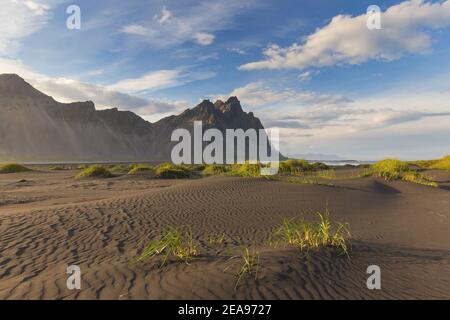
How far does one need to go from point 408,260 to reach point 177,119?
4673 inches

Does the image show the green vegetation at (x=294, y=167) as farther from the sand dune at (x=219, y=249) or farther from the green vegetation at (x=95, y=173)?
the green vegetation at (x=95, y=173)

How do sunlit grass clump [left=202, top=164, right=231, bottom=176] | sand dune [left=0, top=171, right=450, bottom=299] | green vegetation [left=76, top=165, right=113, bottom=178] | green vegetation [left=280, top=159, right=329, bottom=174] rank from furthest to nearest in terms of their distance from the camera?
sunlit grass clump [left=202, top=164, right=231, bottom=176] < green vegetation [left=280, top=159, right=329, bottom=174] < green vegetation [left=76, top=165, right=113, bottom=178] < sand dune [left=0, top=171, right=450, bottom=299]

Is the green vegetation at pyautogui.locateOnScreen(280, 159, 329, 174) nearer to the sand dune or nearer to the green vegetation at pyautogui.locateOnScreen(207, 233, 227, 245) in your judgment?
the sand dune

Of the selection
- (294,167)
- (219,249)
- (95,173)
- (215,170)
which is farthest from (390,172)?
(95,173)

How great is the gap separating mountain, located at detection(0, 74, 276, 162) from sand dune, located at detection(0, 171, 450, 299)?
8091cm

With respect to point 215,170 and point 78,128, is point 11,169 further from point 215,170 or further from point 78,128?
point 78,128

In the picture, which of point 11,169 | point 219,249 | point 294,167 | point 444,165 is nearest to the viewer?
point 219,249

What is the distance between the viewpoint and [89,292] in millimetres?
4012

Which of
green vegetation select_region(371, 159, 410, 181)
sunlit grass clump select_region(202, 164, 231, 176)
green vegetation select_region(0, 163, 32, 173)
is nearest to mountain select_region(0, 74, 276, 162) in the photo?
green vegetation select_region(0, 163, 32, 173)

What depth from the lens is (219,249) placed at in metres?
5.88

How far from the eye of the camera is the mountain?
270 ft

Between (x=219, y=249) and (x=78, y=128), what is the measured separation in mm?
100534

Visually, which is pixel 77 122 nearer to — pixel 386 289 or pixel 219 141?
pixel 219 141

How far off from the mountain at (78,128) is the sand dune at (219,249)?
265ft
